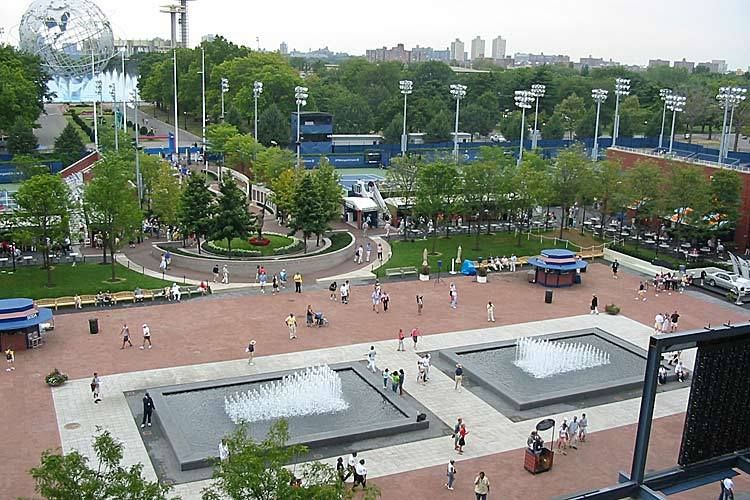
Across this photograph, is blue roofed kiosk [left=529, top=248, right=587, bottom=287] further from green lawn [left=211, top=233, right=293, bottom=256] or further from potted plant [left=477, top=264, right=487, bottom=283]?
green lawn [left=211, top=233, right=293, bottom=256]

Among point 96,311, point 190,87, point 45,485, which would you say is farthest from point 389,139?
point 45,485

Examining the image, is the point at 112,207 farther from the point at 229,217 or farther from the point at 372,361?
the point at 372,361

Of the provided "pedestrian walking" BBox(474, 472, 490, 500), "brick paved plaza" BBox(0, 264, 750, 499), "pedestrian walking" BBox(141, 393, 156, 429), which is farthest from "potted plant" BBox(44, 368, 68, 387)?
"pedestrian walking" BBox(474, 472, 490, 500)

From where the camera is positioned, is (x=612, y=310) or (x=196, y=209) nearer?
(x=612, y=310)

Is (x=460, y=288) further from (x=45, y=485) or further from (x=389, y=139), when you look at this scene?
(x=389, y=139)

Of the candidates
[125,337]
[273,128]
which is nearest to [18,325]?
[125,337]

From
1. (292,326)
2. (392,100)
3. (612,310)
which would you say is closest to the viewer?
(292,326)

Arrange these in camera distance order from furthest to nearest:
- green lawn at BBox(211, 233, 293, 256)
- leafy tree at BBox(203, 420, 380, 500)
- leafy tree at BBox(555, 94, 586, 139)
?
leafy tree at BBox(555, 94, 586, 139) < green lawn at BBox(211, 233, 293, 256) < leafy tree at BBox(203, 420, 380, 500)
